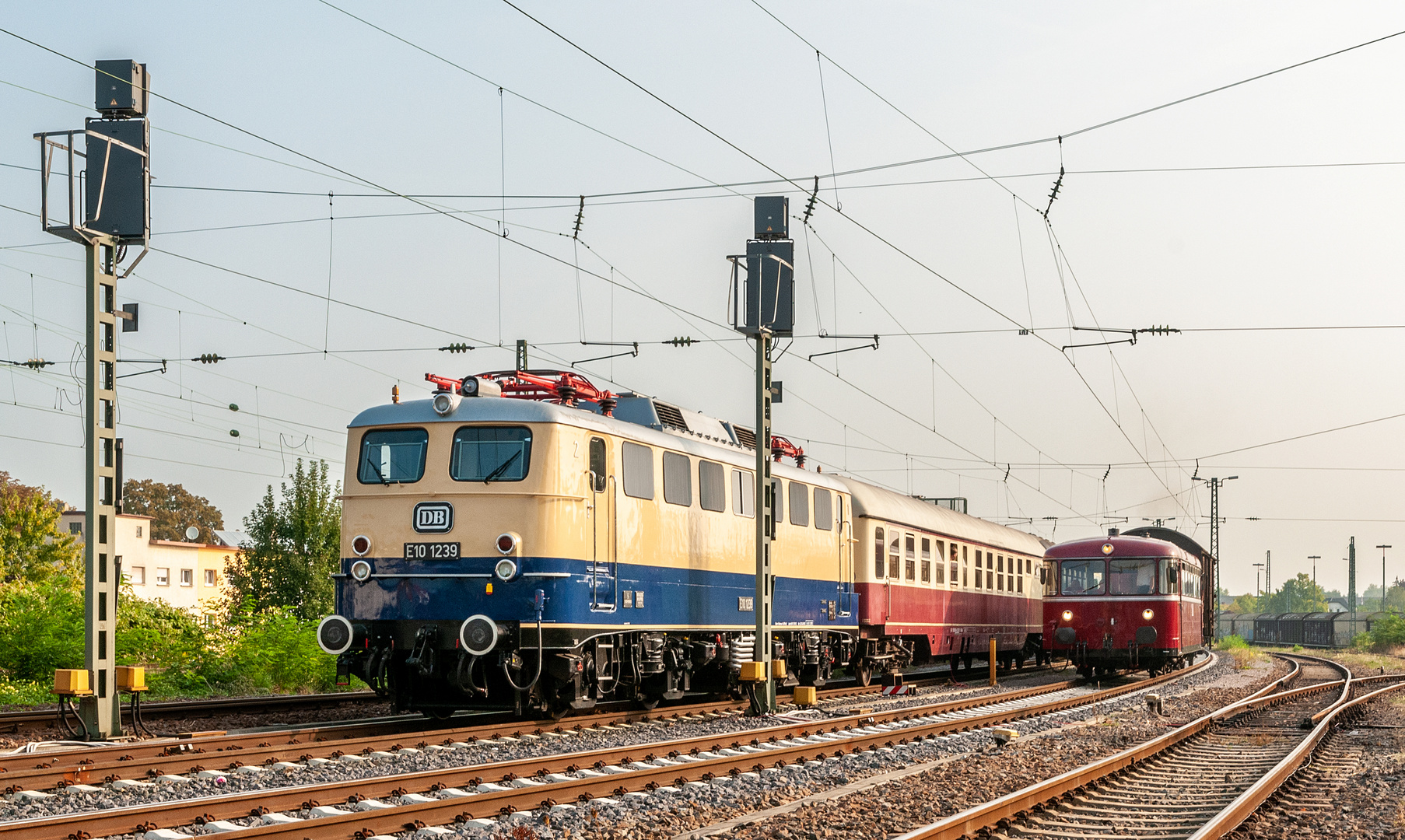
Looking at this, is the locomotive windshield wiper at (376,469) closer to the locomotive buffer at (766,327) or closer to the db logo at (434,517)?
the db logo at (434,517)

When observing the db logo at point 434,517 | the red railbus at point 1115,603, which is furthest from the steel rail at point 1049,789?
the red railbus at point 1115,603

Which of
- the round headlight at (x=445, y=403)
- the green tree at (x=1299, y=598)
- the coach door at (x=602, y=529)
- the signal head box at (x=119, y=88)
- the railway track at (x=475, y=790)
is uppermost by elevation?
the signal head box at (x=119, y=88)

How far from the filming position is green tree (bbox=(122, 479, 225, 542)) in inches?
3433

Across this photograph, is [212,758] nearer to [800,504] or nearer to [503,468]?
[503,468]

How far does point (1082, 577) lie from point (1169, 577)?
5.91 feet

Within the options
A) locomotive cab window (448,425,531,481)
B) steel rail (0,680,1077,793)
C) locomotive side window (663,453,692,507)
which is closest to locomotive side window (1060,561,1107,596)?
locomotive side window (663,453,692,507)

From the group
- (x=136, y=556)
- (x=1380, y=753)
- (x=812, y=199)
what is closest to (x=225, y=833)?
(x=1380, y=753)

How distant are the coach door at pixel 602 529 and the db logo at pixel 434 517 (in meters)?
1.63

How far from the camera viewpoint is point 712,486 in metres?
18.7

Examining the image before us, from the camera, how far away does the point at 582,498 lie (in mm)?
15430

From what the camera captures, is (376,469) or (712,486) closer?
(376,469)

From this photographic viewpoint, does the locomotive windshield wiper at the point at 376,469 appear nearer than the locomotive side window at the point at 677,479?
Yes

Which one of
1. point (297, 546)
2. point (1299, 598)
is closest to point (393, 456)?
point (297, 546)

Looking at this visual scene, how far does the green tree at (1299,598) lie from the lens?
513 ft
